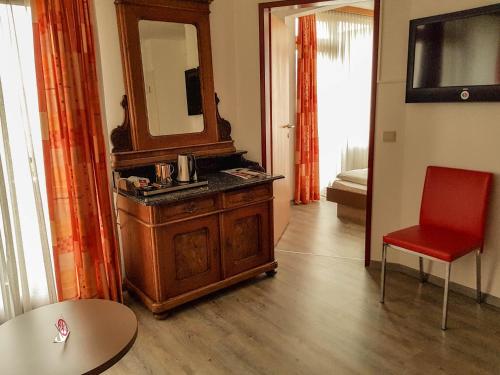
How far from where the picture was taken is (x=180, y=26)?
8.75ft

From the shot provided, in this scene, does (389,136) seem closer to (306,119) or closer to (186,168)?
(186,168)

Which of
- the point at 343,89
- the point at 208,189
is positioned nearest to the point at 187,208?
the point at 208,189

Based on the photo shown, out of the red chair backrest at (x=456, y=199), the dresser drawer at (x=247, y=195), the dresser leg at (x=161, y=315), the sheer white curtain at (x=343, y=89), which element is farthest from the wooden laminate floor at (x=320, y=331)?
the sheer white curtain at (x=343, y=89)

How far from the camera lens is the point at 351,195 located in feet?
13.4

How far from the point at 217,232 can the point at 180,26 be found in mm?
1392

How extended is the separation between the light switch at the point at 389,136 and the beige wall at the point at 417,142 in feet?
0.11

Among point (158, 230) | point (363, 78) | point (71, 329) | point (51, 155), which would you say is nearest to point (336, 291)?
point (158, 230)

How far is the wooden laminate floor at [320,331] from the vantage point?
1.96 meters

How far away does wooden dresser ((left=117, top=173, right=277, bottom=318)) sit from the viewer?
7.61 feet

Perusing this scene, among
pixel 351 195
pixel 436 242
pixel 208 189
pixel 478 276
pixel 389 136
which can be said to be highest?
A: pixel 389 136

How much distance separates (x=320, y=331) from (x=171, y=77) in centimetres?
184

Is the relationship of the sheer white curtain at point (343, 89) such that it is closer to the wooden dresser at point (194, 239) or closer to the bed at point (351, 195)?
the bed at point (351, 195)

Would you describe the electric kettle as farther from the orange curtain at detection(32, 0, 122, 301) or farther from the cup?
the orange curtain at detection(32, 0, 122, 301)

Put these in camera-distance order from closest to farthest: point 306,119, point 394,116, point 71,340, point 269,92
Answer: point 71,340
point 394,116
point 269,92
point 306,119
